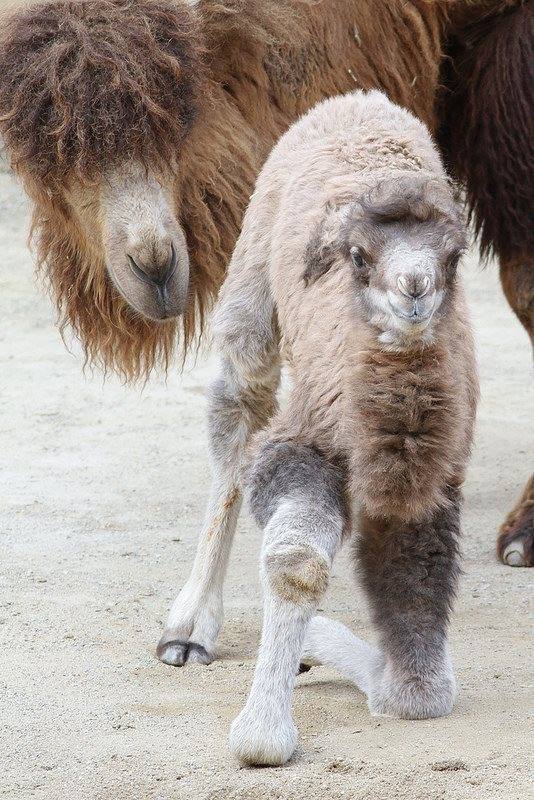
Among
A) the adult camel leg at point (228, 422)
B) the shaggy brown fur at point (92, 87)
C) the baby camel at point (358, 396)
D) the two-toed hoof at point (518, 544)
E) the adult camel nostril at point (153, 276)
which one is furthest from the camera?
the two-toed hoof at point (518, 544)

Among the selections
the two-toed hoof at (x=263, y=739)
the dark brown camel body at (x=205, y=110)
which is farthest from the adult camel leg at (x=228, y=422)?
the two-toed hoof at (x=263, y=739)

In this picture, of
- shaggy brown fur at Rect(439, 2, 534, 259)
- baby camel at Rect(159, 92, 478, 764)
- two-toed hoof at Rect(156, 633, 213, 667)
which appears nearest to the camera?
baby camel at Rect(159, 92, 478, 764)

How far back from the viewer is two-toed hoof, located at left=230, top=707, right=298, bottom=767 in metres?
2.85

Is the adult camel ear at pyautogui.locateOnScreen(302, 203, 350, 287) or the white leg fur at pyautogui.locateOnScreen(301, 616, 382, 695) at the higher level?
the adult camel ear at pyautogui.locateOnScreen(302, 203, 350, 287)

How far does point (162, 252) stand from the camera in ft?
13.4

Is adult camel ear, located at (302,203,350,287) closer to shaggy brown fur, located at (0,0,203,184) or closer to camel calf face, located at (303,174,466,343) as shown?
camel calf face, located at (303,174,466,343)

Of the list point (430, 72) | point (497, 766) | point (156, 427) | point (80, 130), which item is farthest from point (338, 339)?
point (156, 427)

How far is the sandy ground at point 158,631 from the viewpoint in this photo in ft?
9.56

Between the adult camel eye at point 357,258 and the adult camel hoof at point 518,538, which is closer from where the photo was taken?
the adult camel eye at point 357,258

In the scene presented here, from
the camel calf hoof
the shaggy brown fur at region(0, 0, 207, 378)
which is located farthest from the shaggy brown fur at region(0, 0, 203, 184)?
the camel calf hoof

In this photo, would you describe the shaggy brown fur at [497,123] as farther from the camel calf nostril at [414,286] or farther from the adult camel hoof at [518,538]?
the camel calf nostril at [414,286]

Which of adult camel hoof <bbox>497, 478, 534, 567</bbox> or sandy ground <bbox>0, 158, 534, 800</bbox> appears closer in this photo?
sandy ground <bbox>0, 158, 534, 800</bbox>

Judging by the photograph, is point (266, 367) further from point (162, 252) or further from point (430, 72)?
point (430, 72)

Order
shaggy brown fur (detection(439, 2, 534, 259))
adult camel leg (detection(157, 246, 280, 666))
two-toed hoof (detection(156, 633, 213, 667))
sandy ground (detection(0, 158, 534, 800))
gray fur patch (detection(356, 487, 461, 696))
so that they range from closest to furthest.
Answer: sandy ground (detection(0, 158, 534, 800)) → gray fur patch (detection(356, 487, 461, 696)) → adult camel leg (detection(157, 246, 280, 666)) → two-toed hoof (detection(156, 633, 213, 667)) → shaggy brown fur (detection(439, 2, 534, 259))
